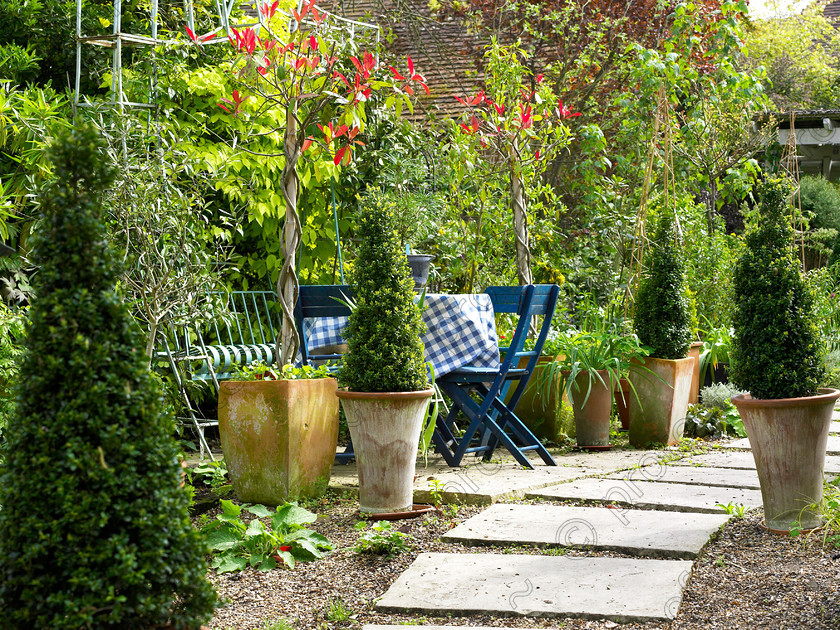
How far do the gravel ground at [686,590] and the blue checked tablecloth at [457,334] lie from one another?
4.26 ft

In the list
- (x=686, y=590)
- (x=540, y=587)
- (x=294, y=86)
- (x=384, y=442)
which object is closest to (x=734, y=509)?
(x=686, y=590)

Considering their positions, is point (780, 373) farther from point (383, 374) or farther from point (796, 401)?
point (383, 374)

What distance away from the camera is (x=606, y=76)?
860 cm

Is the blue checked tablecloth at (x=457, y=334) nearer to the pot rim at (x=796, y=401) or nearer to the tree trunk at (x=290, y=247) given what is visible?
the tree trunk at (x=290, y=247)

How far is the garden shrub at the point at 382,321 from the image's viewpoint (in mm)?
3240

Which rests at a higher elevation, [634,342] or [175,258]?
[175,258]

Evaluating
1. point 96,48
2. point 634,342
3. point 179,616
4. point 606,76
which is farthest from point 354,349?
point 606,76

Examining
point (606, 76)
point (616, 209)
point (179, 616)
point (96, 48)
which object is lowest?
point (179, 616)

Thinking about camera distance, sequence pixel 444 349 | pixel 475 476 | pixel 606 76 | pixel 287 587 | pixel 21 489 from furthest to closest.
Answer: pixel 606 76 < pixel 444 349 < pixel 475 476 < pixel 287 587 < pixel 21 489

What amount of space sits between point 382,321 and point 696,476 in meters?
1.90

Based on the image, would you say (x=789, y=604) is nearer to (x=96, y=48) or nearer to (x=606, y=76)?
(x=96, y=48)

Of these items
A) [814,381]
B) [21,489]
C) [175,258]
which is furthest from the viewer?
[175,258]

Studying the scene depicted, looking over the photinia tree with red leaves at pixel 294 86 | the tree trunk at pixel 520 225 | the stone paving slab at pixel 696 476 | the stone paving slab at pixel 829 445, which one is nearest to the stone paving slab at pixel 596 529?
the stone paving slab at pixel 696 476

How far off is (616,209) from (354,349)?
16.2 ft
